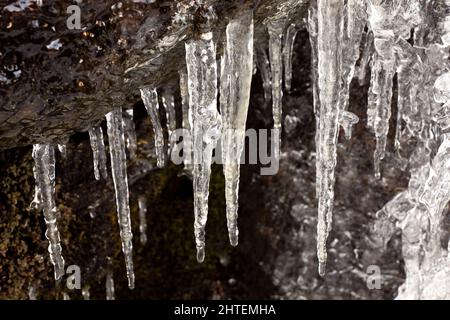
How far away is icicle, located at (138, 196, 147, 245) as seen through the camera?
348 centimetres

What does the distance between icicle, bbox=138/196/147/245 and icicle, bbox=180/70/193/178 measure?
304 millimetres

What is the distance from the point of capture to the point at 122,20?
6.62ft

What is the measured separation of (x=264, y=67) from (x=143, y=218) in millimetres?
978

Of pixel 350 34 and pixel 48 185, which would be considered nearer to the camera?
pixel 350 34

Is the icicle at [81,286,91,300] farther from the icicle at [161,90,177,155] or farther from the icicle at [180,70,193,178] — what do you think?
the icicle at [161,90,177,155]

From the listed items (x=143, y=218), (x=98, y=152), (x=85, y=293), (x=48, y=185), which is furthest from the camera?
(x=143, y=218)

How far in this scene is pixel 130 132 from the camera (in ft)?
10.0

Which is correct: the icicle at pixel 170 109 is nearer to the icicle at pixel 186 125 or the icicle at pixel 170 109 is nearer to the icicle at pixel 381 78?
the icicle at pixel 186 125

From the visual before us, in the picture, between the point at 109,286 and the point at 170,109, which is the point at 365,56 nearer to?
the point at 170,109

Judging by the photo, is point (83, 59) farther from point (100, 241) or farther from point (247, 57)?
point (100, 241)

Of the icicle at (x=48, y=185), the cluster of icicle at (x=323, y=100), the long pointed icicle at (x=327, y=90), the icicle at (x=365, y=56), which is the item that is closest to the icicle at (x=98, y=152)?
the cluster of icicle at (x=323, y=100)

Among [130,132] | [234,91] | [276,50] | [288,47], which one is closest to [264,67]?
[288,47]

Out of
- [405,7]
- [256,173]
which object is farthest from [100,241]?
[405,7]

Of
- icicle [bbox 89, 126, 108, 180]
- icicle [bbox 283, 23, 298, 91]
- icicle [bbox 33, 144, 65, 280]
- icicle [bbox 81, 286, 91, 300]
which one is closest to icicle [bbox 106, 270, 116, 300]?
icicle [bbox 81, 286, 91, 300]
